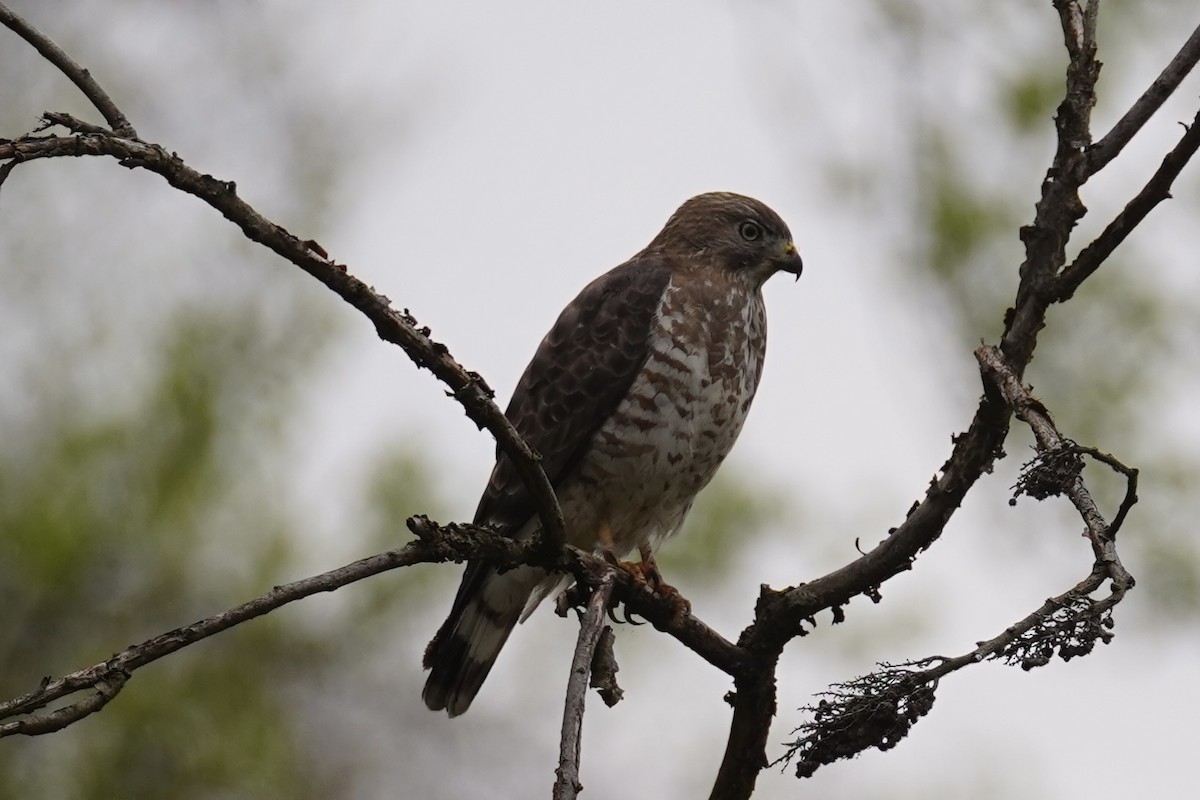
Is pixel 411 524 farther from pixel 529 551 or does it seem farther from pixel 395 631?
pixel 395 631

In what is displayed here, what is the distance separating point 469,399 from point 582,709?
61cm

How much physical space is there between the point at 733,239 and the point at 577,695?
3.11 m

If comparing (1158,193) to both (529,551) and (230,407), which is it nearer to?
(529,551)

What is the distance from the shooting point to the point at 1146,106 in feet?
8.79

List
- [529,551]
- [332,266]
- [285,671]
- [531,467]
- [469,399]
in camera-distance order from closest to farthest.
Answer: [332,266] → [469,399] → [531,467] → [529,551] → [285,671]

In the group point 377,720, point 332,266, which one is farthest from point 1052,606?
point 377,720

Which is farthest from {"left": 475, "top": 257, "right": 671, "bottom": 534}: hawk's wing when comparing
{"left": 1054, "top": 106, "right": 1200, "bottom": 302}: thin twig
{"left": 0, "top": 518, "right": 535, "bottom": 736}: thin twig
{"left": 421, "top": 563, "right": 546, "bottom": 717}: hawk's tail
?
{"left": 1054, "top": 106, "right": 1200, "bottom": 302}: thin twig

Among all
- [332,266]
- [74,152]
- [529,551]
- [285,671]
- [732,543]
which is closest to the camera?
[74,152]

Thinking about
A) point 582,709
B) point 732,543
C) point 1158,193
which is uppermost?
point 732,543

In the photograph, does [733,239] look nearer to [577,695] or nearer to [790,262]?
[790,262]

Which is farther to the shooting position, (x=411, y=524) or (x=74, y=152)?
(x=411, y=524)

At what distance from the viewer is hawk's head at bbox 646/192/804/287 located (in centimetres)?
548

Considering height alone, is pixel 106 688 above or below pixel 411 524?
below

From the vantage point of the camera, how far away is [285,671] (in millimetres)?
7500
